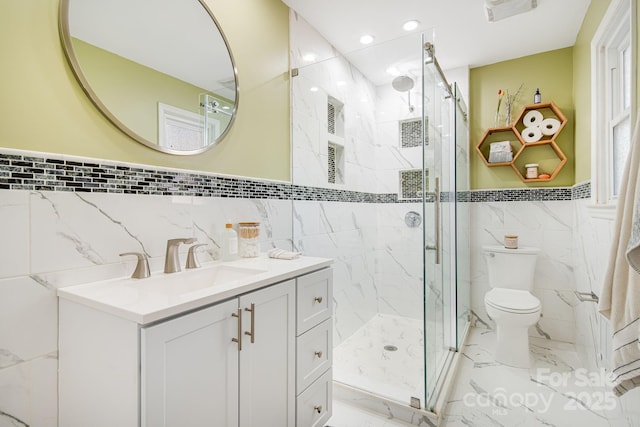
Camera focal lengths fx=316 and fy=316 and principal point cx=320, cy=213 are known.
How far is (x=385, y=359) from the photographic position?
2283 millimetres

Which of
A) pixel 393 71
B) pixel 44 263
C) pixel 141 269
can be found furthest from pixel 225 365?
pixel 393 71

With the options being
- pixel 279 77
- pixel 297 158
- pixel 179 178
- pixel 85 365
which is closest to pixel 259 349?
pixel 85 365

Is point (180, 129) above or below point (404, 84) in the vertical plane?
below

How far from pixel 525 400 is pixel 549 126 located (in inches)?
84.7

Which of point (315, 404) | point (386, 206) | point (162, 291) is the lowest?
point (315, 404)

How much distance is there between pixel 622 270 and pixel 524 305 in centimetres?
132

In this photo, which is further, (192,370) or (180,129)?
(180,129)

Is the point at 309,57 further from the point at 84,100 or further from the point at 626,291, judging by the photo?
the point at 626,291

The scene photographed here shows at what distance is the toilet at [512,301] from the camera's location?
2.20 m

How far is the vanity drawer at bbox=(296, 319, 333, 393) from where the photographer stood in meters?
1.31

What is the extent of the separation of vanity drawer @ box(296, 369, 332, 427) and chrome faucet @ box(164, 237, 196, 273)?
2.40 ft

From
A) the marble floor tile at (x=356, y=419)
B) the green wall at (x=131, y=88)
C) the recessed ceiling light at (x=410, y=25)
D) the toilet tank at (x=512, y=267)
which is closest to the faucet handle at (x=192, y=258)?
the green wall at (x=131, y=88)

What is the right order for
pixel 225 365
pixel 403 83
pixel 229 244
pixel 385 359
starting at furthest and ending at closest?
pixel 403 83, pixel 385 359, pixel 229 244, pixel 225 365

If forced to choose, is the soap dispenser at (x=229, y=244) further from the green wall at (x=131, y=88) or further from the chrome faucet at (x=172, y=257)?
the green wall at (x=131, y=88)
